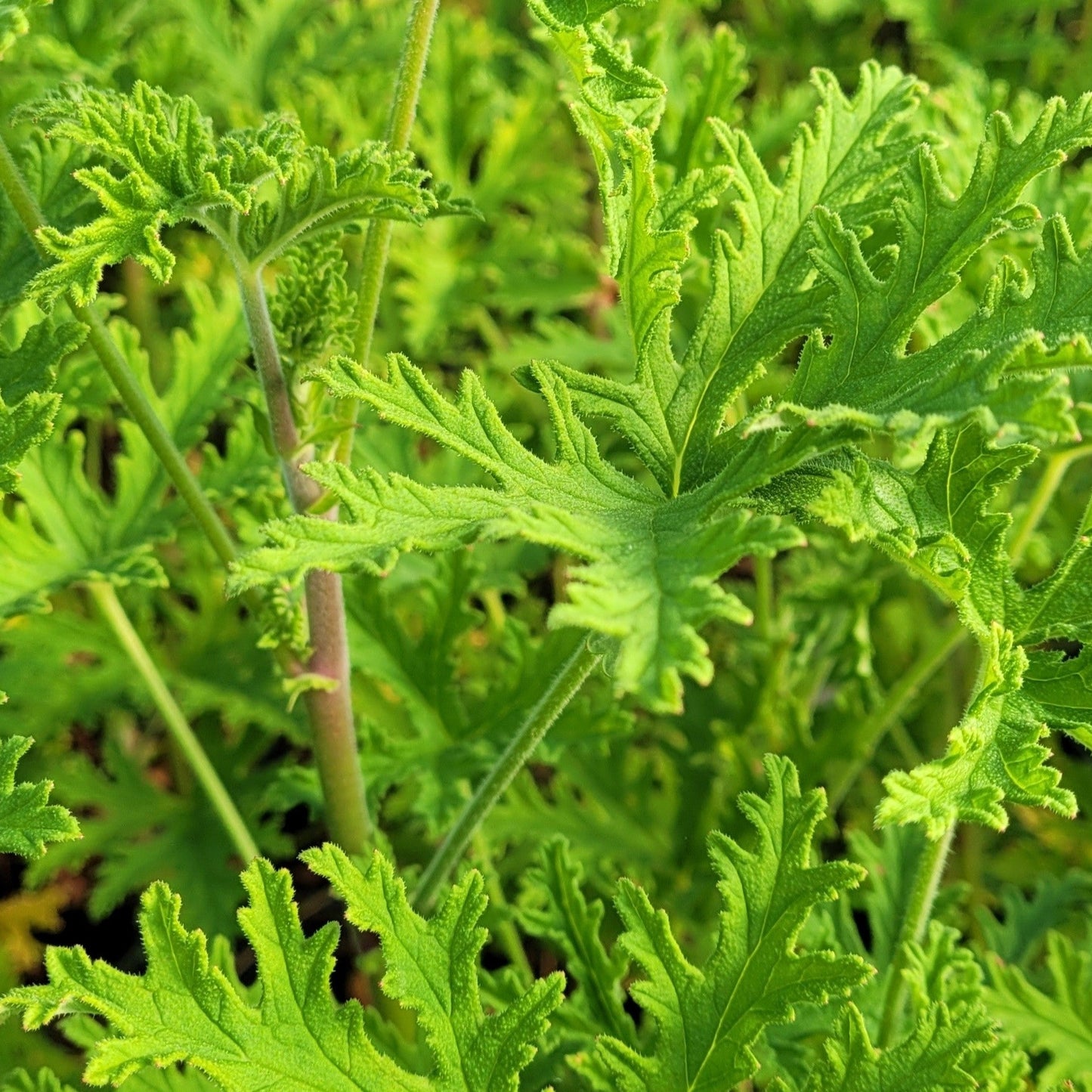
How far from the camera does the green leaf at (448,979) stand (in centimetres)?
125

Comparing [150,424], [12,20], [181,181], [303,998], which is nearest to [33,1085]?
[303,998]

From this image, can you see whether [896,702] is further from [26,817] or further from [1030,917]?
[26,817]

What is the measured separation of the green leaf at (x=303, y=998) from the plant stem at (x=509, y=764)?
0.19 meters

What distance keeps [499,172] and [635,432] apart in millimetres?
1671

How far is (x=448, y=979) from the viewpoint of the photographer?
1283 mm

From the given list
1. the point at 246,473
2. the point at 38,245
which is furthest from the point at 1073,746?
the point at 38,245

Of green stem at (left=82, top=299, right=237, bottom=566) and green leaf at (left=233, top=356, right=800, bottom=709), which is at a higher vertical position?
green leaf at (left=233, top=356, right=800, bottom=709)

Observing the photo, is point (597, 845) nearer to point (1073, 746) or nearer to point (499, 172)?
point (1073, 746)

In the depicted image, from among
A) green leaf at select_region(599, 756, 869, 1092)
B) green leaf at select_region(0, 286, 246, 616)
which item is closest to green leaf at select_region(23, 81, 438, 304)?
green leaf at select_region(0, 286, 246, 616)

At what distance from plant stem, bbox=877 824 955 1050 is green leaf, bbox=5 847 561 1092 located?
18.7 inches

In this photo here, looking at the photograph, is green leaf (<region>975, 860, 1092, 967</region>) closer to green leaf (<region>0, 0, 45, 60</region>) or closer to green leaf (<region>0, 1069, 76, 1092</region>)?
green leaf (<region>0, 1069, 76, 1092</region>)

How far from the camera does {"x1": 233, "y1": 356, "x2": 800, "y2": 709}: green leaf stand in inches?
36.7

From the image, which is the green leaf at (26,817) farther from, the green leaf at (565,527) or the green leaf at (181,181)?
the green leaf at (181,181)

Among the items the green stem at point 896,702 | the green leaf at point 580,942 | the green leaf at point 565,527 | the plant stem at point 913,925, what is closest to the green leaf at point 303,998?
the green leaf at point 580,942
